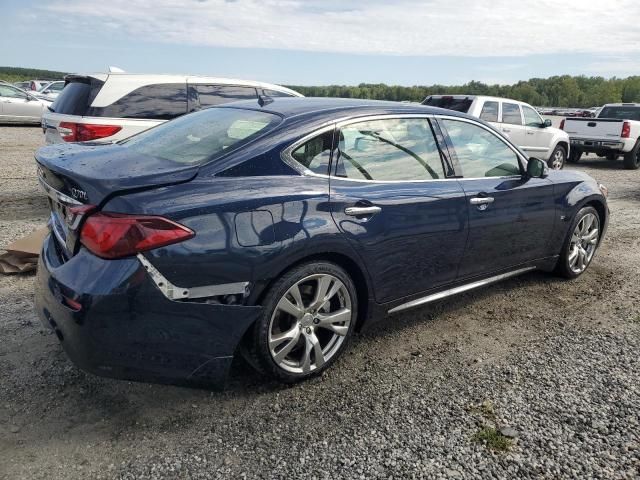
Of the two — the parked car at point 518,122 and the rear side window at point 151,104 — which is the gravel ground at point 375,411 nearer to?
the rear side window at point 151,104

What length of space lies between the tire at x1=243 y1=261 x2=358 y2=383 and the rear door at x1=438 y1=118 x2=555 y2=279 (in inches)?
43.7

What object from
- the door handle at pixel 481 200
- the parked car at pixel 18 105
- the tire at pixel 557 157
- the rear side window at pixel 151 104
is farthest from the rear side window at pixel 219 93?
the parked car at pixel 18 105

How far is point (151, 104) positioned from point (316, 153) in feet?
14.1

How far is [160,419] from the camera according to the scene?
2721mm

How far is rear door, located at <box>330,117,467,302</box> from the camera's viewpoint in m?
3.10

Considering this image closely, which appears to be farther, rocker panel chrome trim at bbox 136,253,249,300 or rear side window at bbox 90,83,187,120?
rear side window at bbox 90,83,187,120

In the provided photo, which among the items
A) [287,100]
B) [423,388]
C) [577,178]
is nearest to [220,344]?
[423,388]

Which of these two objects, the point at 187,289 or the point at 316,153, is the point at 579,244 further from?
the point at 187,289

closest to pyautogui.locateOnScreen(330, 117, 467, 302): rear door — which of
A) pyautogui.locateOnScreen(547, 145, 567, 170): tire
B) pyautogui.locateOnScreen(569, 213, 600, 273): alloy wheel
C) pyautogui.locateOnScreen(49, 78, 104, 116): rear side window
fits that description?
pyautogui.locateOnScreen(569, 213, 600, 273): alloy wheel

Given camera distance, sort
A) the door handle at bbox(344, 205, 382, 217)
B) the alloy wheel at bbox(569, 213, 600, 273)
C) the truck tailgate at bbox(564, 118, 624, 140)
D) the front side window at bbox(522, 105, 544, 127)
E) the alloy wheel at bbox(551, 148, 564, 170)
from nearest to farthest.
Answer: the door handle at bbox(344, 205, 382, 217) < the alloy wheel at bbox(569, 213, 600, 273) < the front side window at bbox(522, 105, 544, 127) < the alloy wheel at bbox(551, 148, 564, 170) < the truck tailgate at bbox(564, 118, 624, 140)

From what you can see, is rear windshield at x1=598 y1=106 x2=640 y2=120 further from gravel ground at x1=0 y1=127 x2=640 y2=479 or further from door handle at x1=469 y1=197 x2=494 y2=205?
door handle at x1=469 y1=197 x2=494 y2=205

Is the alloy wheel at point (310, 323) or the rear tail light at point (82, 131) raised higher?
the rear tail light at point (82, 131)

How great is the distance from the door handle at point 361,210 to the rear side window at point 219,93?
4.20 m

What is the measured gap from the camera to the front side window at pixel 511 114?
39.1 feet
